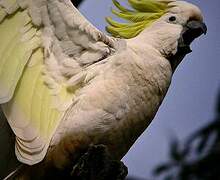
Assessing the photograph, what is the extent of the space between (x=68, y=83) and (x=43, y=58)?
0.13m

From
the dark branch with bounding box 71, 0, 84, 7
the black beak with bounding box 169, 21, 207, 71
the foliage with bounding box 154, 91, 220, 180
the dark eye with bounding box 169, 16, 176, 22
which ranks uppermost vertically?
the dark branch with bounding box 71, 0, 84, 7

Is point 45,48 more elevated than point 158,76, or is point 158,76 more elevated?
point 45,48

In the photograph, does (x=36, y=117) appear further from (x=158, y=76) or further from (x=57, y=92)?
(x=158, y=76)

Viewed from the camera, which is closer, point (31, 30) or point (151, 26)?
point (31, 30)

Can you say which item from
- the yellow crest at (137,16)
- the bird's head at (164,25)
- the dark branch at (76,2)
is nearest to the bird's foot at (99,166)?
the bird's head at (164,25)

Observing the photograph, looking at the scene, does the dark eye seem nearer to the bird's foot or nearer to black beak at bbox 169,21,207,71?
black beak at bbox 169,21,207,71

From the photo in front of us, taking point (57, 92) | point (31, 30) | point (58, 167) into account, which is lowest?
point (58, 167)

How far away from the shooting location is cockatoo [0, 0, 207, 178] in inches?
101

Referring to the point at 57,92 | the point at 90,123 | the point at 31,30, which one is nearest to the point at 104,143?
the point at 90,123

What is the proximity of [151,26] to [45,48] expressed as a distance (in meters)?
0.44

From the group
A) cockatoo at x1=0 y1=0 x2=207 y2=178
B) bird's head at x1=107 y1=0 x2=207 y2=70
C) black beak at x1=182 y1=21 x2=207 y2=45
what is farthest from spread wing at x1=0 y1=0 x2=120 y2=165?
black beak at x1=182 y1=21 x2=207 y2=45

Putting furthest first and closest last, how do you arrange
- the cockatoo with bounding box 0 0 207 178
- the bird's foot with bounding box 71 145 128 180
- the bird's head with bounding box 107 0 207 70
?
1. the bird's head with bounding box 107 0 207 70
2. the cockatoo with bounding box 0 0 207 178
3. the bird's foot with bounding box 71 145 128 180

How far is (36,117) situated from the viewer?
261 centimetres

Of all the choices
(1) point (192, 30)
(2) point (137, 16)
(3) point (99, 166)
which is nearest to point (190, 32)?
(1) point (192, 30)
